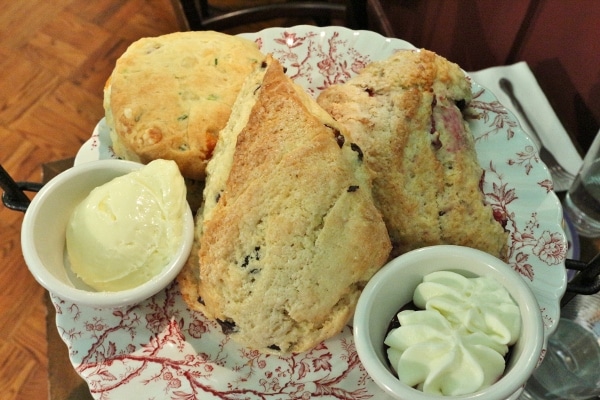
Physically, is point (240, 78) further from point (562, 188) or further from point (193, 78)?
point (562, 188)

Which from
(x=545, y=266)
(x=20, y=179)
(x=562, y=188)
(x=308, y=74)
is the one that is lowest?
(x=20, y=179)

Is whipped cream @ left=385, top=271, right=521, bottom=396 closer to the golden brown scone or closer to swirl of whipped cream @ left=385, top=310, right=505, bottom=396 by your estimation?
swirl of whipped cream @ left=385, top=310, right=505, bottom=396

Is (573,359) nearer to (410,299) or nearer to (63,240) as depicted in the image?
(410,299)

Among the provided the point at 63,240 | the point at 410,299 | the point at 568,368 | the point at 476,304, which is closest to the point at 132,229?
the point at 63,240

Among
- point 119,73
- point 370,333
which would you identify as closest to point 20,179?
point 119,73

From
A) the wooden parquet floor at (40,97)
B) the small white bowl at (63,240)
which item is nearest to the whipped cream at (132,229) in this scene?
the small white bowl at (63,240)

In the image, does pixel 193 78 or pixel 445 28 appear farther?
pixel 445 28
